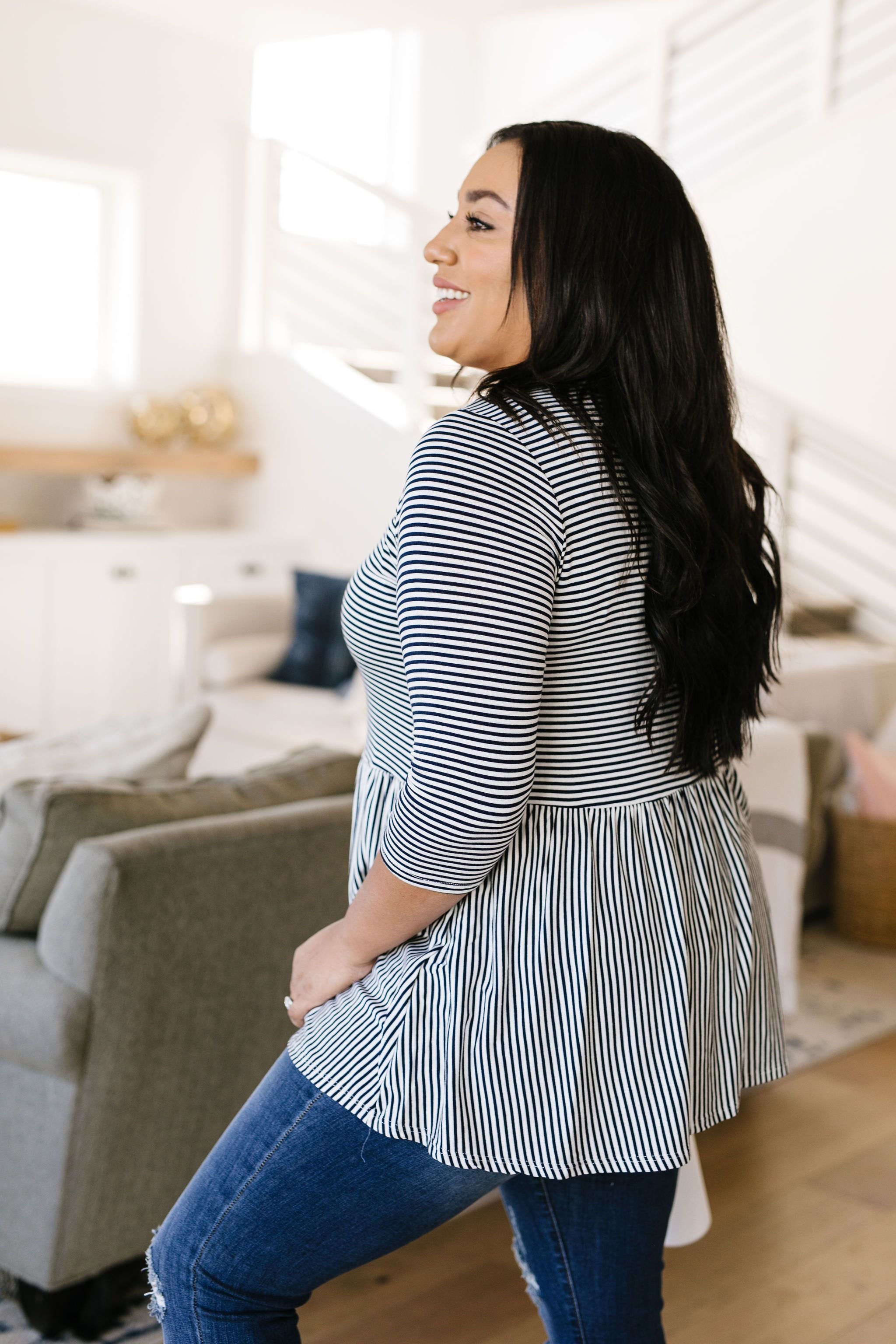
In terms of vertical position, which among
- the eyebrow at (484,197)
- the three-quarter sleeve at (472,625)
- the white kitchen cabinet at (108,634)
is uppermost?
the eyebrow at (484,197)

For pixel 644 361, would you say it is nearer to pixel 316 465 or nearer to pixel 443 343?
pixel 443 343

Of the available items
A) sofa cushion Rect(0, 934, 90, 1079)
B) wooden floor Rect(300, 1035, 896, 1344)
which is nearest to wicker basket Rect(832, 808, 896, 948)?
wooden floor Rect(300, 1035, 896, 1344)

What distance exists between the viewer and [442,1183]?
0.97m

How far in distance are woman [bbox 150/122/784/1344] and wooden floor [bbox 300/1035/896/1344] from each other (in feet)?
3.19

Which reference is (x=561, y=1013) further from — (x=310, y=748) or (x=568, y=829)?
(x=310, y=748)

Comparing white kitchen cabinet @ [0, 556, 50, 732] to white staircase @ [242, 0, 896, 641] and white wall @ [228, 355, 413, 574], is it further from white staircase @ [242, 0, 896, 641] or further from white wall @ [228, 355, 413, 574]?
white staircase @ [242, 0, 896, 641]

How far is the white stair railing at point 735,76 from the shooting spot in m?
6.05

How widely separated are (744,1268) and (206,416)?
17.0 ft

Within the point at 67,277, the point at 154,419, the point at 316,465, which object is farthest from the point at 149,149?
the point at 316,465

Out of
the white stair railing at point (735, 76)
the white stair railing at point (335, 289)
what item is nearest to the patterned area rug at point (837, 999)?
the white stair railing at point (335, 289)

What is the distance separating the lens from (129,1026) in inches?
69.4

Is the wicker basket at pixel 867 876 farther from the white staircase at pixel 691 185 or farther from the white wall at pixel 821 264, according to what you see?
the white wall at pixel 821 264

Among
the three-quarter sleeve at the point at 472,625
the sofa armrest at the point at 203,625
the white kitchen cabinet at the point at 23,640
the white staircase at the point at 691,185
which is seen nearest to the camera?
the three-quarter sleeve at the point at 472,625

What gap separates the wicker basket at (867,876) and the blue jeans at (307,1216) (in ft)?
9.87
